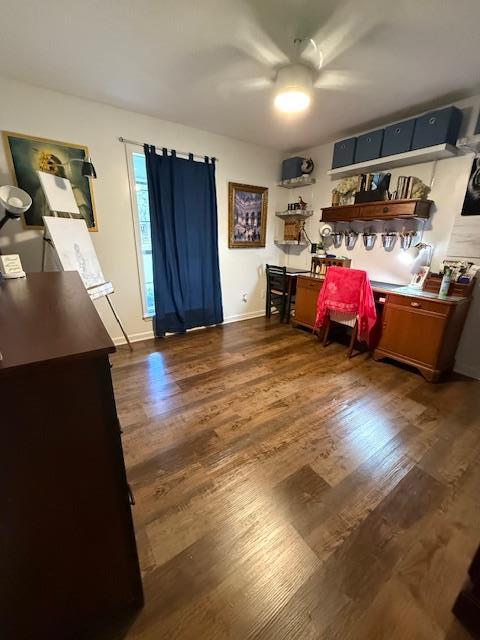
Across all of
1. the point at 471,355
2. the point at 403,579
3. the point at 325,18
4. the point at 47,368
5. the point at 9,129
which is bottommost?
the point at 403,579

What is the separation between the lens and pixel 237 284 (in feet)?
12.9

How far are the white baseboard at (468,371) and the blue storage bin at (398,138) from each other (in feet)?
7.19

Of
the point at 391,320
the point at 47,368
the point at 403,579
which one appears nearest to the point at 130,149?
the point at 47,368

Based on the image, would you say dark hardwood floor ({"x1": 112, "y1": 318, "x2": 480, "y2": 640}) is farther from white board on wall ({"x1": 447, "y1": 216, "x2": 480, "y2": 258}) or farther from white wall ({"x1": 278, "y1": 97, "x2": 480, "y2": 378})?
white board on wall ({"x1": 447, "y1": 216, "x2": 480, "y2": 258})

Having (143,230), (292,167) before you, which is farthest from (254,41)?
(292,167)

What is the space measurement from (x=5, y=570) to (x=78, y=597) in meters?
0.28

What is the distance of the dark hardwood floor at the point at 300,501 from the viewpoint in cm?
95

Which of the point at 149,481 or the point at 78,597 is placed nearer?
the point at 78,597

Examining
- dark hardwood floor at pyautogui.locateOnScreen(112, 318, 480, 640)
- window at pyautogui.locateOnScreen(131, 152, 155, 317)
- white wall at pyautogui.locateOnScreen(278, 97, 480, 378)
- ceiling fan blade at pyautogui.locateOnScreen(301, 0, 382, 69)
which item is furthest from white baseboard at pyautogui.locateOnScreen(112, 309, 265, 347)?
ceiling fan blade at pyautogui.locateOnScreen(301, 0, 382, 69)

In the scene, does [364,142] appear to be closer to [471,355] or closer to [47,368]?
[471,355]

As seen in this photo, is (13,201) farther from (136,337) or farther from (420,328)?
(420,328)

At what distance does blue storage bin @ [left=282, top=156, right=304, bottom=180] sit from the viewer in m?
3.65

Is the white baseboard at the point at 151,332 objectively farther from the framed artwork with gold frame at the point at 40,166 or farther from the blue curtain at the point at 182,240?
the framed artwork with gold frame at the point at 40,166

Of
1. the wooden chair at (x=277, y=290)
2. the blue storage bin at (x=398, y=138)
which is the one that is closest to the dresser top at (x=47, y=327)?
the wooden chair at (x=277, y=290)
